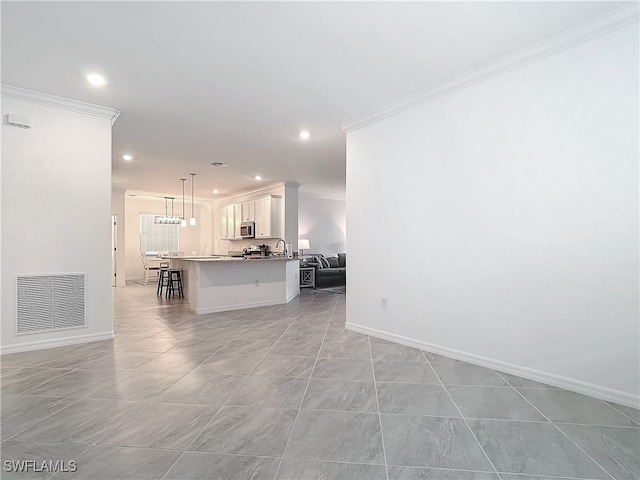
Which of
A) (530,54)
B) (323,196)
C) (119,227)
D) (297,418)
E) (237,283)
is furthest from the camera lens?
(323,196)

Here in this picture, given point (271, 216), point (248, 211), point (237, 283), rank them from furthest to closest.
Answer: point (248, 211), point (271, 216), point (237, 283)

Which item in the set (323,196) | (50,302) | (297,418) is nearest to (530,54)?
(297,418)

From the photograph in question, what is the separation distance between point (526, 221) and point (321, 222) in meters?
7.61

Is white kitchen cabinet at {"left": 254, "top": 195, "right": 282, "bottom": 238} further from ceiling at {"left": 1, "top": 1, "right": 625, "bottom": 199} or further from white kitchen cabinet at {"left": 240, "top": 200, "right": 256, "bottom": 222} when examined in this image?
ceiling at {"left": 1, "top": 1, "right": 625, "bottom": 199}

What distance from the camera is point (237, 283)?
5668 millimetres

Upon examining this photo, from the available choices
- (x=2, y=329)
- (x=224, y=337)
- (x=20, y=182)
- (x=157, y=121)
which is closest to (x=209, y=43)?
(x=157, y=121)

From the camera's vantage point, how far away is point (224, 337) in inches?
154

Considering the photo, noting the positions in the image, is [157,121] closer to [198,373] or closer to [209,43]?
[209,43]

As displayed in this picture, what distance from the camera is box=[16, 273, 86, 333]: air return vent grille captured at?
11.0 ft

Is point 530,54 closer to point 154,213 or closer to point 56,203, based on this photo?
point 56,203

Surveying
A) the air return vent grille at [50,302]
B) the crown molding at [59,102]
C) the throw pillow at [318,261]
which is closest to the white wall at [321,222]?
the throw pillow at [318,261]

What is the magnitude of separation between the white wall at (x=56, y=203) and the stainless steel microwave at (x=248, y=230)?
4.96 m

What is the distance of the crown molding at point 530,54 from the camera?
2229 mm

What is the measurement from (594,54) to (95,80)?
163 inches
